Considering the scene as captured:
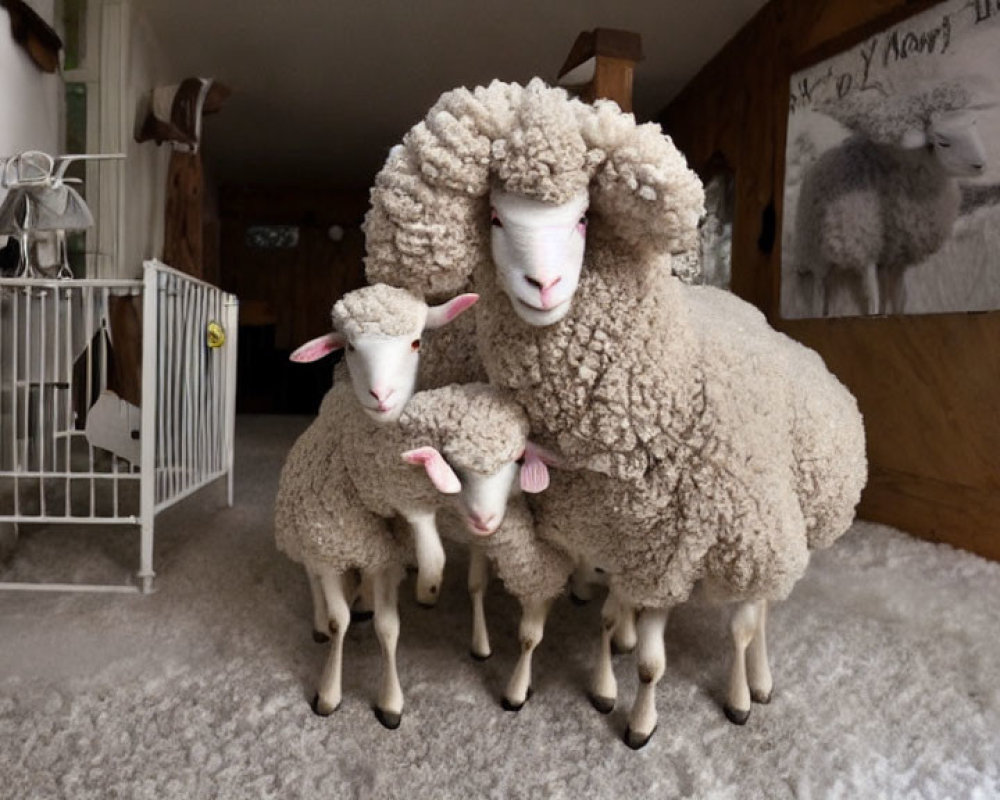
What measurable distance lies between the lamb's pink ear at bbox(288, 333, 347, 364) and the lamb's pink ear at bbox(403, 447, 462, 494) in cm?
12

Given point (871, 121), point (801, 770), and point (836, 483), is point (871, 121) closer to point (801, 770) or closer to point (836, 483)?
point (836, 483)

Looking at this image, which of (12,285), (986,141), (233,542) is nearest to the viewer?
(12,285)

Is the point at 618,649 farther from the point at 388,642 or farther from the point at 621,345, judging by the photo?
the point at 621,345

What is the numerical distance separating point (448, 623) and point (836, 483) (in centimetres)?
50

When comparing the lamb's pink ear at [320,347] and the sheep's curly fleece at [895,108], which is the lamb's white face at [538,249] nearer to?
the lamb's pink ear at [320,347]

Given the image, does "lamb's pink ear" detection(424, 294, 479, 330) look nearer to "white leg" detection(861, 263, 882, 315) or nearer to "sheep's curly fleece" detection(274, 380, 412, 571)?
"sheep's curly fleece" detection(274, 380, 412, 571)

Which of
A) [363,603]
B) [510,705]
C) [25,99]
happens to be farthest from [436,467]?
[25,99]

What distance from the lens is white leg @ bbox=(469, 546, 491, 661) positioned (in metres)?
0.92

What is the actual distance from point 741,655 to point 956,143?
0.87 m

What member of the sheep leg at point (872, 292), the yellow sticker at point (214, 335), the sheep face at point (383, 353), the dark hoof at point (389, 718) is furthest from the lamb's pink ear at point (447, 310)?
the sheep leg at point (872, 292)

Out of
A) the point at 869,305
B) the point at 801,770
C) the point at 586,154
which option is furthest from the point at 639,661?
the point at 869,305

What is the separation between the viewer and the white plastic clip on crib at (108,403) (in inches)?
41.6

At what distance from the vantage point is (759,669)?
2.84 ft

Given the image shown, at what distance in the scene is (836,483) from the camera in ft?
2.68
